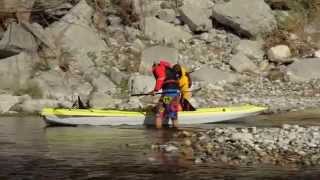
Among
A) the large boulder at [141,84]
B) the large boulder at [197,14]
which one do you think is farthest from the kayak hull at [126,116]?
the large boulder at [197,14]

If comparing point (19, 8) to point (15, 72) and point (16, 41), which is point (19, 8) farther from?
point (15, 72)

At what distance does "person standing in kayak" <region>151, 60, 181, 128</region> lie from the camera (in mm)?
17436

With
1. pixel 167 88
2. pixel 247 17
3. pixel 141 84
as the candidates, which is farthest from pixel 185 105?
pixel 247 17

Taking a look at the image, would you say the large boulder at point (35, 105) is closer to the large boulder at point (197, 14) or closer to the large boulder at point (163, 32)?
the large boulder at point (163, 32)

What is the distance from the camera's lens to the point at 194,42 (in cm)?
2692

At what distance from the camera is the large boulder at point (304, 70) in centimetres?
2436

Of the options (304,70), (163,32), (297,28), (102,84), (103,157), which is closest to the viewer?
(103,157)

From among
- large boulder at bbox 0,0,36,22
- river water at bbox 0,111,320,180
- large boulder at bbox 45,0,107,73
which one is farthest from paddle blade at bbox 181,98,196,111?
large boulder at bbox 0,0,36,22

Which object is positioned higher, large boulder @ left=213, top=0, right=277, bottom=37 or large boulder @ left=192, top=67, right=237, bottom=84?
large boulder @ left=213, top=0, right=277, bottom=37

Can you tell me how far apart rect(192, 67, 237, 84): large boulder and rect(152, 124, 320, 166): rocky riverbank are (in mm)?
8946

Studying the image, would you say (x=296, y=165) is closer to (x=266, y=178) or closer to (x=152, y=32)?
(x=266, y=178)

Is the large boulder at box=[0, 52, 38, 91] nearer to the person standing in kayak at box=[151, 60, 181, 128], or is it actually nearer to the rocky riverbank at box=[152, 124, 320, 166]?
the person standing in kayak at box=[151, 60, 181, 128]

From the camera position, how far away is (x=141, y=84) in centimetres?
2294

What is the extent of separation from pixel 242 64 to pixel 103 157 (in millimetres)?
12937
